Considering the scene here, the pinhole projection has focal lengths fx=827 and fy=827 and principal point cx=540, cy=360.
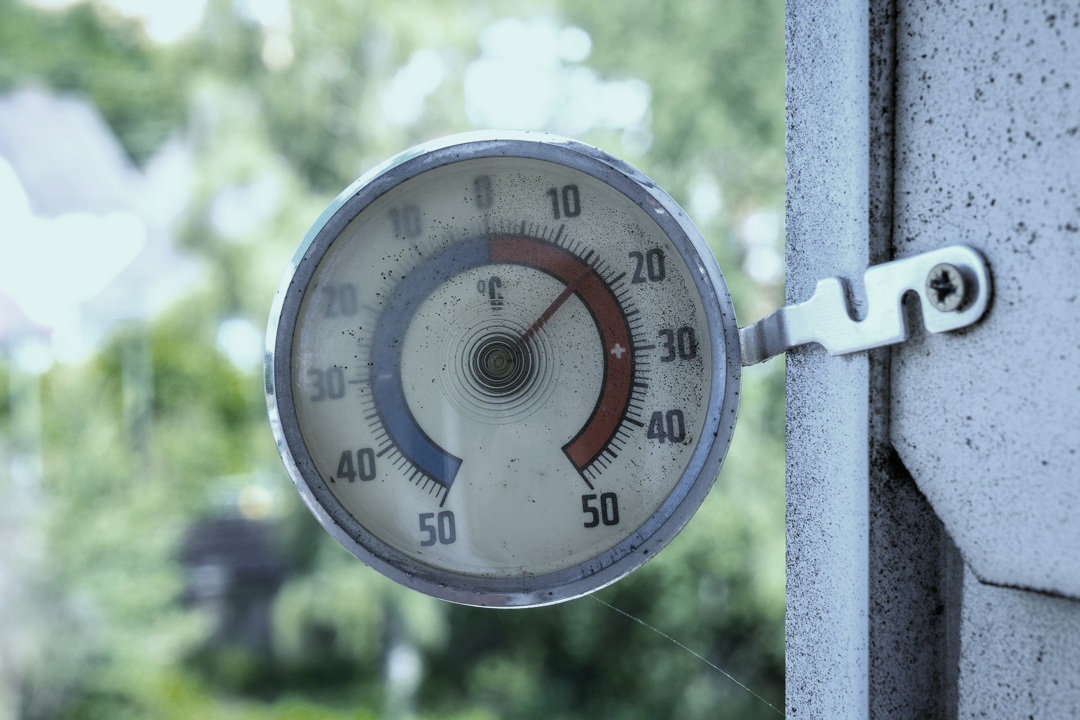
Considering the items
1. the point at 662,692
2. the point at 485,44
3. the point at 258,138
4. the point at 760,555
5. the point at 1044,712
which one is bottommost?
the point at 662,692

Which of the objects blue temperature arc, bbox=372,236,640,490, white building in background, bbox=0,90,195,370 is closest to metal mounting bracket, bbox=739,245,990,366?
blue temperature arc, bbox=372,236,640,490

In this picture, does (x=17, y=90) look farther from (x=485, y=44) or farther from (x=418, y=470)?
(x=418, y=470)

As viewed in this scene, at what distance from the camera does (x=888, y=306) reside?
586 millimetres

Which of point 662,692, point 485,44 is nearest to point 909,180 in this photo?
point 485,44

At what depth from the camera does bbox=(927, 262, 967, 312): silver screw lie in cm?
53

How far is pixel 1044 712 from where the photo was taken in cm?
54

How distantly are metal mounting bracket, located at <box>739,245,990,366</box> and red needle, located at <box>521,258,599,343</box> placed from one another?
0.17 m

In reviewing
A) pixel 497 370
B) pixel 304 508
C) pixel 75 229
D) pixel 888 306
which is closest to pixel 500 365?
pixel 497 370

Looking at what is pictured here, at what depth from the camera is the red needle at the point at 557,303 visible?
2.53 ft

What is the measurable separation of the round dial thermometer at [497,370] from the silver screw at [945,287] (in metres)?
0.23

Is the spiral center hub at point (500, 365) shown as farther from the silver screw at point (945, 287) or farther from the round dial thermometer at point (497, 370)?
the silver screw at point (945, 287)

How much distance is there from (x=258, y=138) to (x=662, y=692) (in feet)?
13.2

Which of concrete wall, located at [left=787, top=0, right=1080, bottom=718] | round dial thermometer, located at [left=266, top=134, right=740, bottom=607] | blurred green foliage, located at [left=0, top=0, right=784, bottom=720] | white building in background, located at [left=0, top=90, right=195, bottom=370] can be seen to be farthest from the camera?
white building in background, located at [left=0, top=90, right=195, bottom=370]

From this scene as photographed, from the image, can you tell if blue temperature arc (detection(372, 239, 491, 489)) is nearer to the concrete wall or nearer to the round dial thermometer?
the round dial thermometer
